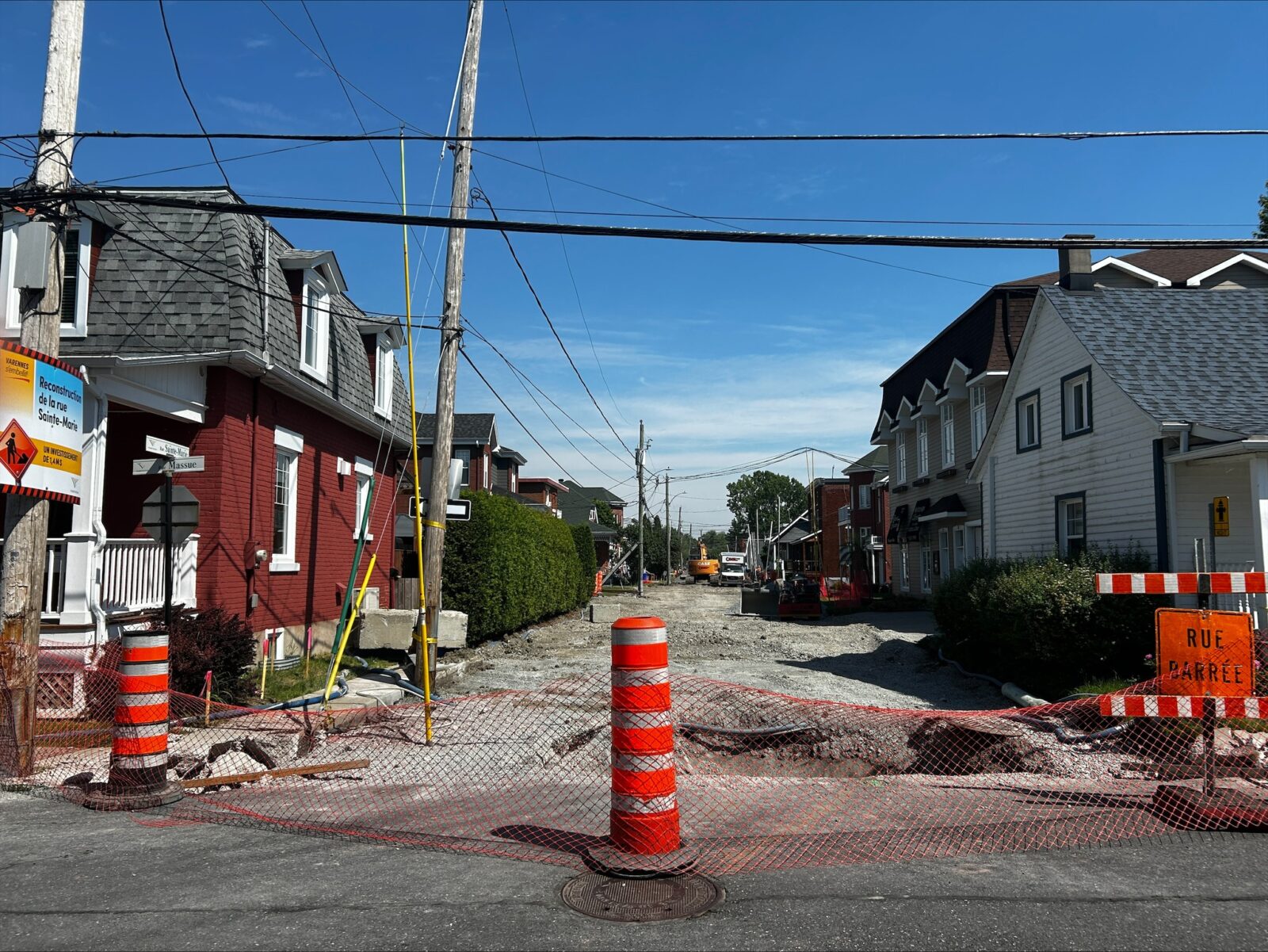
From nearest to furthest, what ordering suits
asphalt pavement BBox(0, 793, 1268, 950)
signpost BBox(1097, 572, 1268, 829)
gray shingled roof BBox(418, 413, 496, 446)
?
1. asphalt pavement BBox(0, 793, 1268, 950)
2. signpost BBox(1097, 572, 1268, 829)
3. gray shingled roof BBox(418, 413, 496, 446)

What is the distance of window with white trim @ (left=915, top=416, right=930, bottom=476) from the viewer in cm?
3148

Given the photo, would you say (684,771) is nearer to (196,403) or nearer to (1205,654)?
(1205,654)

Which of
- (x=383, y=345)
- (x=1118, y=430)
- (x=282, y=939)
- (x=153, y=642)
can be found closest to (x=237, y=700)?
(x=153, y=642)

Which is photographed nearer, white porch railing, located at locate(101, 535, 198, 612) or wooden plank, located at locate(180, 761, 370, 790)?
wooden plank, located at locate(180, 761, 370, 790)

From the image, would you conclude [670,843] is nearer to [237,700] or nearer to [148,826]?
[148,826]

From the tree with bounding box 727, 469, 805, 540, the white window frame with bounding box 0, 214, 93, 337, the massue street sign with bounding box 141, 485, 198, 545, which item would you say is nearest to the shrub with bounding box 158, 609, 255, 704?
the massue street sign with bounding box 141, 485, 198, 545

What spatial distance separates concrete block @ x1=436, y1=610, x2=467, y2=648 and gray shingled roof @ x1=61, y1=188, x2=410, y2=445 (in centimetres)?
461

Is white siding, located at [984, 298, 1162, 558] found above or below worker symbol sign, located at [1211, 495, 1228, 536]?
above

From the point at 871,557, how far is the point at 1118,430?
36300 millimetres

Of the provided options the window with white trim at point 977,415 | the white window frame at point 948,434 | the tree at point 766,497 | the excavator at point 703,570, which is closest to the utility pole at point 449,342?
the window with white trim at point 977,415

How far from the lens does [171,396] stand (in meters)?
12.7

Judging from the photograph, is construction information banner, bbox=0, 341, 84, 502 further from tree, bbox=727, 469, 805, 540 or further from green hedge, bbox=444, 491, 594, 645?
tree, bbox=727, 469, 805, 540

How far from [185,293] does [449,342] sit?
392 centimetres

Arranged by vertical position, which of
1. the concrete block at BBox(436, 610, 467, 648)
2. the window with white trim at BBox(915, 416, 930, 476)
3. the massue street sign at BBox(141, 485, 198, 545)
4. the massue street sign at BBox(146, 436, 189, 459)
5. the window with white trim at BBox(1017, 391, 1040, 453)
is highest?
the window with white trim at BBox(915, 416, 930, 476)
